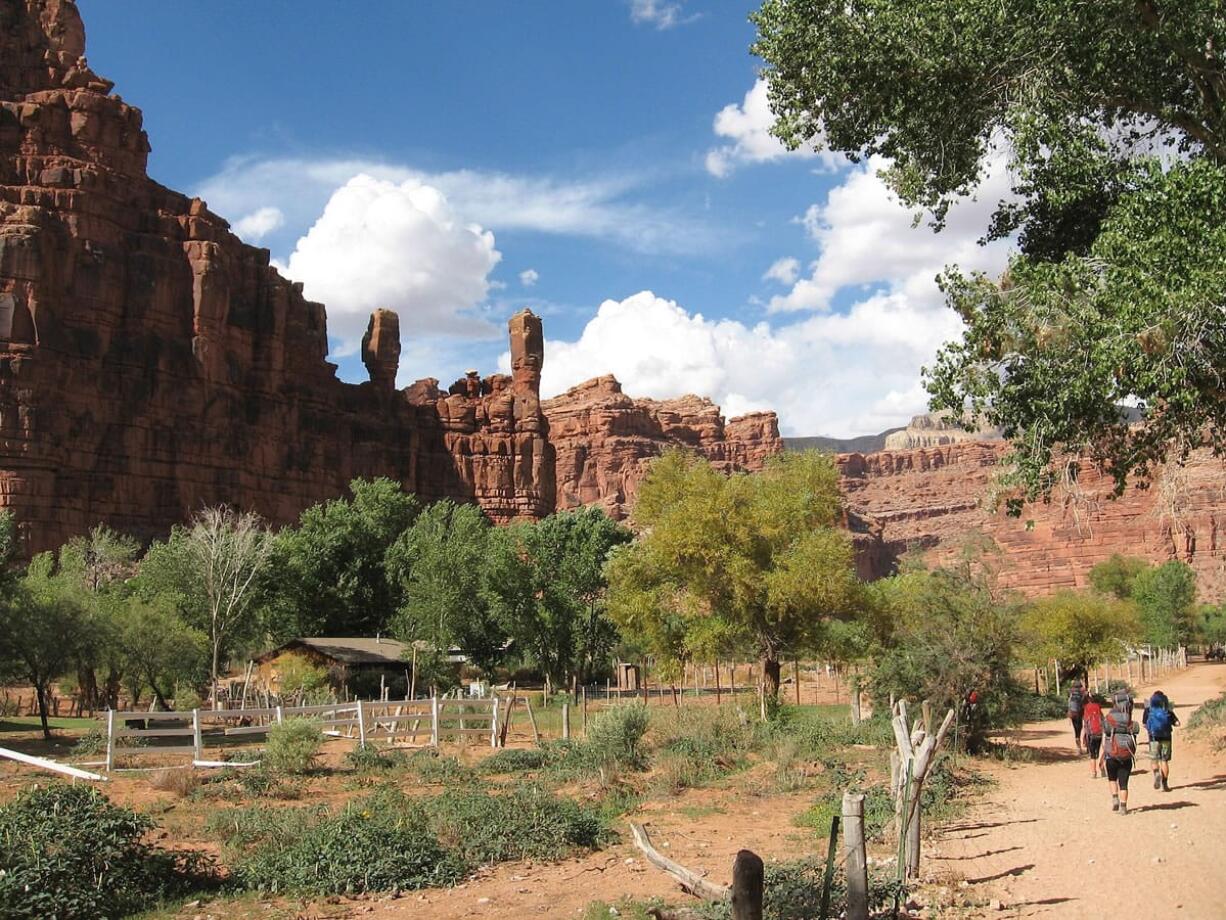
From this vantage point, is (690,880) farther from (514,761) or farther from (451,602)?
(451,602)

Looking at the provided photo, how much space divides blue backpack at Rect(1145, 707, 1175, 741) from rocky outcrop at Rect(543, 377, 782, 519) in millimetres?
103669

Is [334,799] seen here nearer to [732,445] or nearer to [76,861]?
[76,861]

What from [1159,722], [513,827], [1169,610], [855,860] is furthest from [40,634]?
[1169,610]

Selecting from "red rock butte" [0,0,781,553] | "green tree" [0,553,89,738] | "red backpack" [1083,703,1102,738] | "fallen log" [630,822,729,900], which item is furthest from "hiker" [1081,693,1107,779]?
"red rock butte" [0,0,781,553]

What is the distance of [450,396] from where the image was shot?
10981 cm

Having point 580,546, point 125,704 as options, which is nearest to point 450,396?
point 580,546

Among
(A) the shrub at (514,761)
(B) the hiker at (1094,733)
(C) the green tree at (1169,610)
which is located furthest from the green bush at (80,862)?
(C) the green tree at (1169,610)

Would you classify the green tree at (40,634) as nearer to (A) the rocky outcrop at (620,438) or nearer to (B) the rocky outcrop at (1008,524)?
(B) the rocky outcrop at (1008,524)

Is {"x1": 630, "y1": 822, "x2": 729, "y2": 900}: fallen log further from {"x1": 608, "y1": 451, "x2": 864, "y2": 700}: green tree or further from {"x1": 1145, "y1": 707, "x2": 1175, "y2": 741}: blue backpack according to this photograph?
{"x1": 608, "y1": 451, "x2": 864, "y2": 700}: green tree

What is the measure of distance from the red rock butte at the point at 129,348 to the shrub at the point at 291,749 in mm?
55718

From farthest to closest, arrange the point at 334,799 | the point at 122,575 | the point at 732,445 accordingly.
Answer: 1. the point at 732,445
2. the point at 122,575
3. the point at 334,799

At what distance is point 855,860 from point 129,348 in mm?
81344

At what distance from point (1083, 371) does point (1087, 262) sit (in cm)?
148

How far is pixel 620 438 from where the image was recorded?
13075 cm
